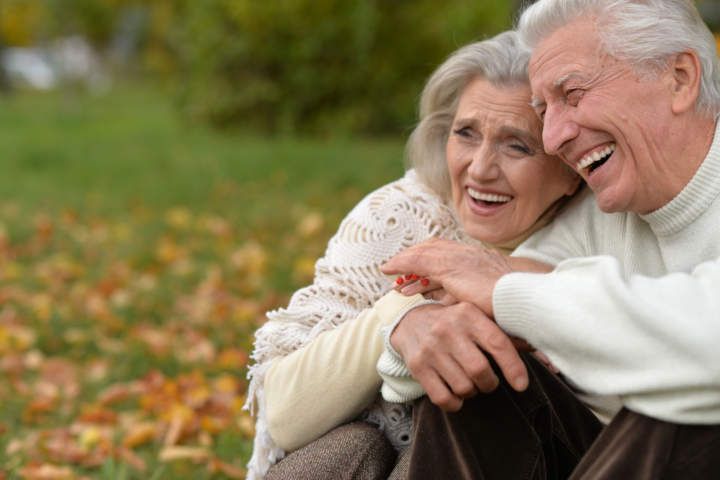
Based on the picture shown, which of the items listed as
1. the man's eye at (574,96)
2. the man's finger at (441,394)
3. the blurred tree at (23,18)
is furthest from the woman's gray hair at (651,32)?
the blurred tree at (23,18)

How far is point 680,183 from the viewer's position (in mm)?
2395

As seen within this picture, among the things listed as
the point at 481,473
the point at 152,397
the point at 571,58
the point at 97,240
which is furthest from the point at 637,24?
the point at 97,240

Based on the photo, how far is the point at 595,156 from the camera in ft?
7.99

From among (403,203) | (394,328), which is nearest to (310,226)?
(403,203)

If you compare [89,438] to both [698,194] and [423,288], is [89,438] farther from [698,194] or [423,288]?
[698,194]

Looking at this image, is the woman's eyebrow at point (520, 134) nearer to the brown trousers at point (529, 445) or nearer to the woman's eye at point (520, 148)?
the woman's eye at point (520, 148)

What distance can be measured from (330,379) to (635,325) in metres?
0.91

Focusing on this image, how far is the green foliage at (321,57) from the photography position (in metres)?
12.0

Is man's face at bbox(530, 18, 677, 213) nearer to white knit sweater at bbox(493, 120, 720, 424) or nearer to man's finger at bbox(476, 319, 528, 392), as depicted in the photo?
white knit sweater at bbox(493, 120, 720, 424)

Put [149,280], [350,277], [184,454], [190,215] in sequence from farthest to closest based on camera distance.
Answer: [190,215], [149,280], [184,454], [350,277]

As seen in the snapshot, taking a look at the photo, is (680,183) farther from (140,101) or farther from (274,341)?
(140,101)

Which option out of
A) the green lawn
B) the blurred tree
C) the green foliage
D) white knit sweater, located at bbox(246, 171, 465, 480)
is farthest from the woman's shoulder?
the blurred tree

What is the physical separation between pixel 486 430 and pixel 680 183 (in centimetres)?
71

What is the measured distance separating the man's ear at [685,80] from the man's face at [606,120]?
0.02m
